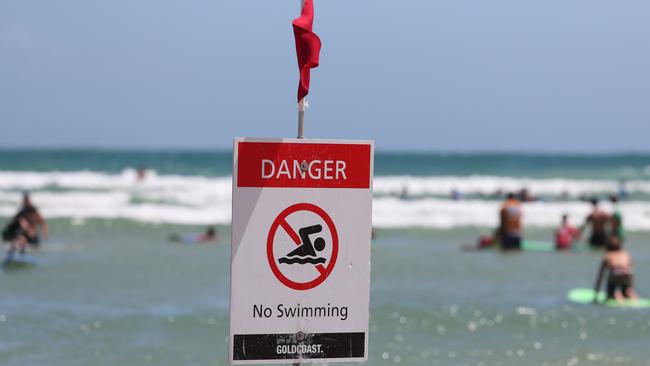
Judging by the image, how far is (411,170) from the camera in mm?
70875

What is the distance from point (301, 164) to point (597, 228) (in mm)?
17119

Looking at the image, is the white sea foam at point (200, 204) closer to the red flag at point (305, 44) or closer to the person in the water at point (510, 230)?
the person in the water at point (510, 230)

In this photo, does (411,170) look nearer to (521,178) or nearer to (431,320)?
(521,178)

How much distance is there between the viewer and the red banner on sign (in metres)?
3.12

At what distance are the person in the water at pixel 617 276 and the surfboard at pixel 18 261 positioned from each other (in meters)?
8.81

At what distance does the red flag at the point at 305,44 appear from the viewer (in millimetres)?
3154

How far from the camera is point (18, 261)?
14.5 meters

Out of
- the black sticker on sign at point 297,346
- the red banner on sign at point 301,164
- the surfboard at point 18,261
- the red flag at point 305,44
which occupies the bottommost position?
the surfboard at point 18,261

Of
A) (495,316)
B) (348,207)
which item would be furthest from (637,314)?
(348,207)

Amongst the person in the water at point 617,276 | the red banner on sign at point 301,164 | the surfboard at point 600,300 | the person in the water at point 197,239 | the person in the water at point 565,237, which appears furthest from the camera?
the person in the water at point 197,239

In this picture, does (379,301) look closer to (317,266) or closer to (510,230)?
(510,230)

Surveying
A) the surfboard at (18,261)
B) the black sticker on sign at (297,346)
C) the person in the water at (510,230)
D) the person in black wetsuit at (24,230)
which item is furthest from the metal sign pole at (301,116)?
the person in the water at (510,230)

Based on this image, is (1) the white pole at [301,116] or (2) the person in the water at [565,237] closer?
(1) the white pole at [301,116]

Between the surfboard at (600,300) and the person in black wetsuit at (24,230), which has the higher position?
→ the person in black wetsuit at (24,230)
